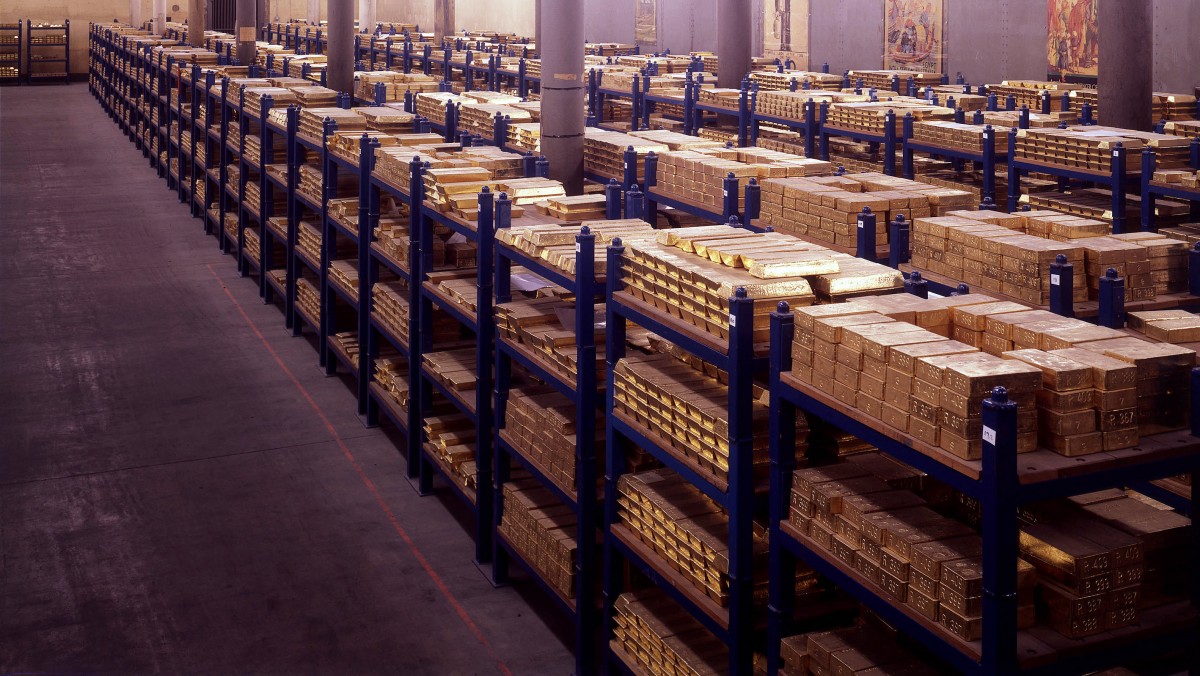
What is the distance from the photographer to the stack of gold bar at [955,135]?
14.7 meters

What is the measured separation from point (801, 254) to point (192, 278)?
1423 cm

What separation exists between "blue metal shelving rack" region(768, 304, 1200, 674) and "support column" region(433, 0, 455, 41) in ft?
122

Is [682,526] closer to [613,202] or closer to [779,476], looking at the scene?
[779,476]

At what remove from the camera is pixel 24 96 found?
44.0 meters

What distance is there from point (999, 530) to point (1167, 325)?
304 centimetres

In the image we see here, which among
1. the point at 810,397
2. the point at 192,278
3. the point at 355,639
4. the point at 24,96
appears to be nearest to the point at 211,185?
the point at 192,278

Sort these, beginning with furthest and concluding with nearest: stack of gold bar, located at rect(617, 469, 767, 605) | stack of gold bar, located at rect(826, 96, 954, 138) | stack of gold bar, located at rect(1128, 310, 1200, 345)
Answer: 1. stack of gold bar, located at rect(826, 96, 954, 138)
2. stack of gold bar, located at rect(1128, 310, 1200, 345)
3. stack of gold bar, located at rect(617, 469, 767, 605)

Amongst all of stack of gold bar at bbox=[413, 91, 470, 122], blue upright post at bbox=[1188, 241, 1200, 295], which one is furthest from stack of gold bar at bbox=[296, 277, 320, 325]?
blue upright post at bbox=[1188, 241, 1200, 295]

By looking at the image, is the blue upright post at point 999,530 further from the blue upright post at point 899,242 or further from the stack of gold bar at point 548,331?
the blue upright post at point 899,242

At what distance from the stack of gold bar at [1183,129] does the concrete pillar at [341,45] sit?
12.6 m

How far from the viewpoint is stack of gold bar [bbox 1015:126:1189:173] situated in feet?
43.1

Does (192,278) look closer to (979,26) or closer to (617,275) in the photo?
(617,275)

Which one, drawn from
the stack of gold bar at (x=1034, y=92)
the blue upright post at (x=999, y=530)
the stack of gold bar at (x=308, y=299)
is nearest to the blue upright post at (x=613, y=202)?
the blue upright post at (x=999, y=530)

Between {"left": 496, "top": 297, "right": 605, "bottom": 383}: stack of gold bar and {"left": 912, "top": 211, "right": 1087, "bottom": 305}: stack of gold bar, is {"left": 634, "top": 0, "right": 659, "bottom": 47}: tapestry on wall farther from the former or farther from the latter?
{"left": 496, "top": 297, "right": 605, "bottom": 383}: stack of gold bar
